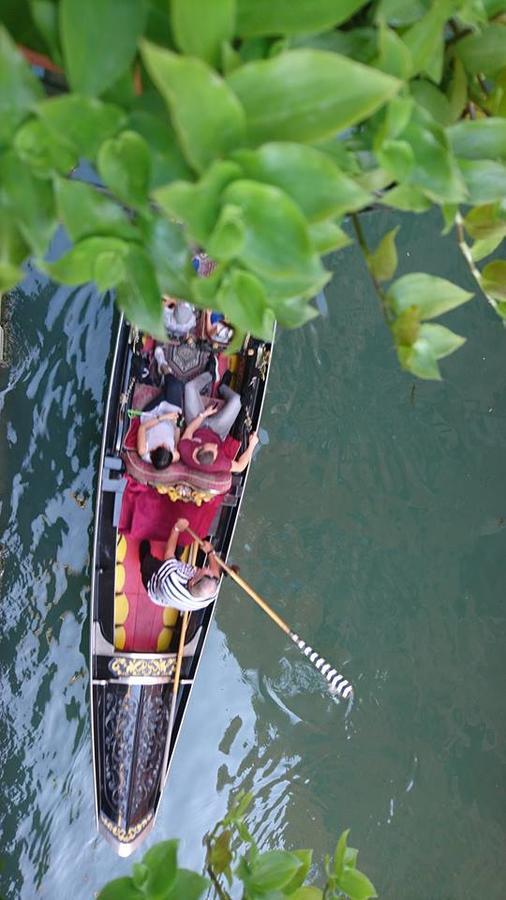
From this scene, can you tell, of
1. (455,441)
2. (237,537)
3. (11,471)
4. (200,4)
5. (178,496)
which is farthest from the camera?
(455,441)

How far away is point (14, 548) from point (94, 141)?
110 inches

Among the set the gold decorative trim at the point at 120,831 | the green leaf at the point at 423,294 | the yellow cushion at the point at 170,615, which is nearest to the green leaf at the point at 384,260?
the green leaf at the point at 423,294

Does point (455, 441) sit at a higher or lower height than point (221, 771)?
higher

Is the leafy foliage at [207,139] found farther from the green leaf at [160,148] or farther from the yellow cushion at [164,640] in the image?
the yellow cushion at [164,640]

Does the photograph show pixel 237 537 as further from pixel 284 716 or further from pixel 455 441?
pixel 455 441

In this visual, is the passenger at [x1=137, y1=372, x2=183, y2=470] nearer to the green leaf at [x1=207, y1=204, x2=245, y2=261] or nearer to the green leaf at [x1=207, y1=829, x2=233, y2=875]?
the green leaf at [x1=207, y1=829, x2=233, y2=875]

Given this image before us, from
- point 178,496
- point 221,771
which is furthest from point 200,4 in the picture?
point 221,771

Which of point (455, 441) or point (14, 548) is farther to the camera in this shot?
point (455, 441)

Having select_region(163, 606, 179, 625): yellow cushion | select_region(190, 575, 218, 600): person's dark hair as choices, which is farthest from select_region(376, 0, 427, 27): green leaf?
select_region(163, 606, 179, 625): yellow cushion

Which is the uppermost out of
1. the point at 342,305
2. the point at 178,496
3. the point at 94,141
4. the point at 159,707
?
the point at 94,141

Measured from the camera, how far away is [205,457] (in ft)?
8.61

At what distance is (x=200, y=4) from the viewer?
0.52m

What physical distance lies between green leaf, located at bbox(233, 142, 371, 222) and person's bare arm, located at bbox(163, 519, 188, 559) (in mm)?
2251

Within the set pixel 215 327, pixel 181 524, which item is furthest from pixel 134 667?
pixel 215 327
